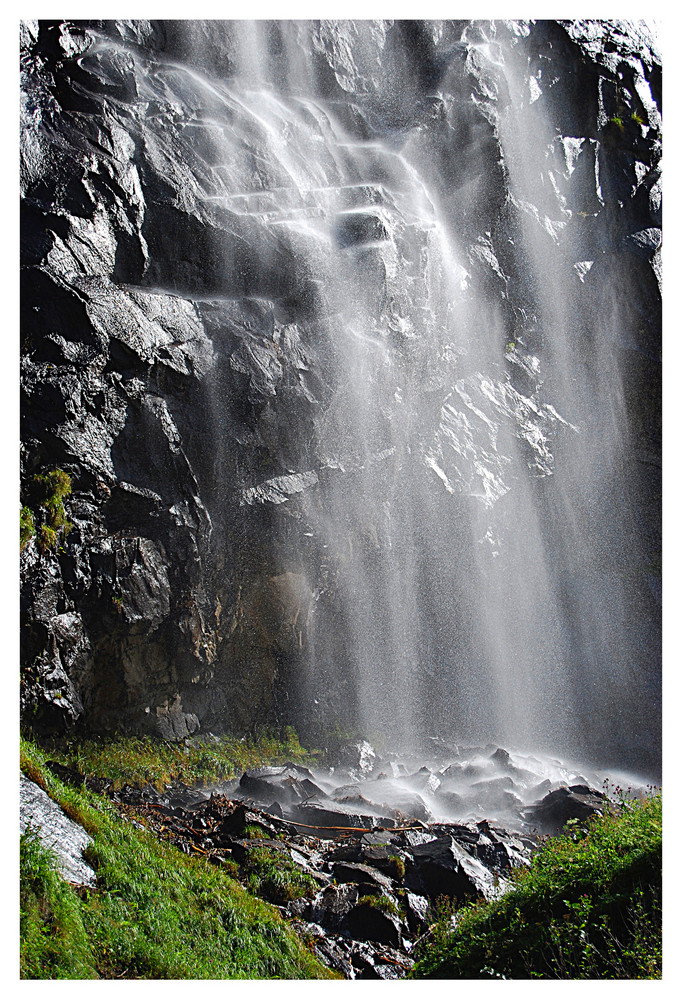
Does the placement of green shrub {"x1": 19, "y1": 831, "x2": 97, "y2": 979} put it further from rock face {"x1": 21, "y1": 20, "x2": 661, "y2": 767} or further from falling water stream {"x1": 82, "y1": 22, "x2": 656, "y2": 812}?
falling water stream {"x1": 82, "y1": 22, "x2": 656, "y2": 812}

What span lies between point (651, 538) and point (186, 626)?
1237 cm

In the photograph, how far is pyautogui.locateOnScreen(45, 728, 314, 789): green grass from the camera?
9.07 m

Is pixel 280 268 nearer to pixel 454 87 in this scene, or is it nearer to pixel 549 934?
pixel 454 87

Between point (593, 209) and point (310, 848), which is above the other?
point (593, 209)

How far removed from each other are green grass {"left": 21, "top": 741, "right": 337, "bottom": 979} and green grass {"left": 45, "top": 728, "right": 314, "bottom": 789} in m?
2.83

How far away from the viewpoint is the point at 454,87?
16016mm

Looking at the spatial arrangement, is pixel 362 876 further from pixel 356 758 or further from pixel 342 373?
pixel 342 373

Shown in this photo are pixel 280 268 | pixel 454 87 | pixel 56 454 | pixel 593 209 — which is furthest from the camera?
pixel 593 209

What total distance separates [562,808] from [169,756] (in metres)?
6.07

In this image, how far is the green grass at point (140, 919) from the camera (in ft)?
14.4

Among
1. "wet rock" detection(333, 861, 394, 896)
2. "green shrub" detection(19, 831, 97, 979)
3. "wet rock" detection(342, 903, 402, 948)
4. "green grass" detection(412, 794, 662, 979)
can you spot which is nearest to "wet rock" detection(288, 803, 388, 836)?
"wet rock" detection(333, 861, 394, 896)

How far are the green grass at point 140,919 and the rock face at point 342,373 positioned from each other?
3762mm

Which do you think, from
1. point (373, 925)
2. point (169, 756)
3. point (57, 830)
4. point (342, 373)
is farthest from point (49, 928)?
point (342, 373)

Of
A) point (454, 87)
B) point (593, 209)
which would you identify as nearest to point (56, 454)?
point (454, 87)
